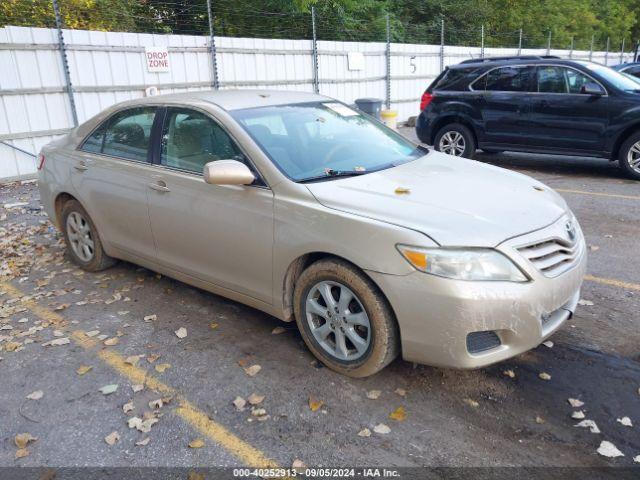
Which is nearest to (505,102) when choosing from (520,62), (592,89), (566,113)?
(520,62)

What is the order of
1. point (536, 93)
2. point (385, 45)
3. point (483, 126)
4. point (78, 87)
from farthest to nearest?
point (385, 45) → point (78, 87) → point (483, 126) → point (536, 93)

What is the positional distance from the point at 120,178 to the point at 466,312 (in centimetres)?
313

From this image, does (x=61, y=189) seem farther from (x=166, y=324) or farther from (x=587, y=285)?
(x=587, y=285)

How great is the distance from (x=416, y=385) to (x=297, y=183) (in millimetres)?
1458

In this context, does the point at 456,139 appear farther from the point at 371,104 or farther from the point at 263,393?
the point at 263,393

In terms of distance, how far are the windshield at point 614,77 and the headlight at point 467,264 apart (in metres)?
7.03

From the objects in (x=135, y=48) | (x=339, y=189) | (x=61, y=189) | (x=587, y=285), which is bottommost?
(x=587, y=285)

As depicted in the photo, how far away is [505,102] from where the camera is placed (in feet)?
31.3

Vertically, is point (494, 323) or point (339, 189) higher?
point (339, 189)

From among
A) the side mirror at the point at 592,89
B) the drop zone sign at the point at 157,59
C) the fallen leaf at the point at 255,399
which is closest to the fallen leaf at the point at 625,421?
the fallen leaf at the point at 255,399

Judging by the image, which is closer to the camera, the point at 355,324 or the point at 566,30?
the point at 355,324

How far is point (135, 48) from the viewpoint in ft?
Result: 37.2

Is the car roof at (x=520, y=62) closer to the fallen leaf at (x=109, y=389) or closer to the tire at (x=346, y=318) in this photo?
the tire at (x=346, y=318)

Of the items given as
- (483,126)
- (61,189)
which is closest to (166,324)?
(61,189)
